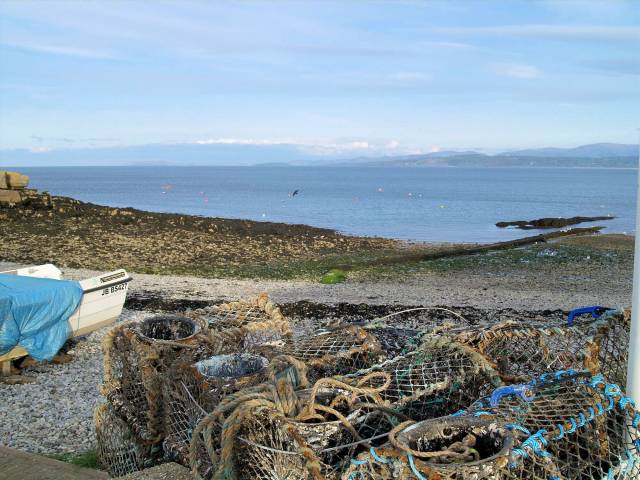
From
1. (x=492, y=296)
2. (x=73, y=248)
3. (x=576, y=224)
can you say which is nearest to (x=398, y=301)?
(x=492, y=296)

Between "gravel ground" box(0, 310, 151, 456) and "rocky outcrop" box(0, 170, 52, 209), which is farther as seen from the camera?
"rocky outcrop" box(0, 170, 52, 209)

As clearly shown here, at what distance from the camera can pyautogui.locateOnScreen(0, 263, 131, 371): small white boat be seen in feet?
29.4

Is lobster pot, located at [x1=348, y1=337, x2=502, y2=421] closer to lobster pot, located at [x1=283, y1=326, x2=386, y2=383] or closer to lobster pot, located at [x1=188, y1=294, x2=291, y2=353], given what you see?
lobster pot, located at [x1=283, y1=326, x2=386, y2=383]

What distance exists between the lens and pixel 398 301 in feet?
46.3

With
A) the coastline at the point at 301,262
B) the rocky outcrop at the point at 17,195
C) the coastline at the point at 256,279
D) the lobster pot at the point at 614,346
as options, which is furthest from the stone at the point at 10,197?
the lobster pot at the point at 614,346

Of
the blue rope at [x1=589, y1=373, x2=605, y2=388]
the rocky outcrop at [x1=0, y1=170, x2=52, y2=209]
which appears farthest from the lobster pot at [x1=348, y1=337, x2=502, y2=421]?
the rocky outcrop at [x1=0, y1=170, x2=52, y2=209]

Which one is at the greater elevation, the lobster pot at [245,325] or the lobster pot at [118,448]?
the lobster pot at [245,325]

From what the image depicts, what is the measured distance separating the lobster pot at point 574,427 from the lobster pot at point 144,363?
90.7 inches

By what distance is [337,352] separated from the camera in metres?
4.50

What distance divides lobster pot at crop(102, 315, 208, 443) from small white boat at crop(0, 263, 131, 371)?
158 inches

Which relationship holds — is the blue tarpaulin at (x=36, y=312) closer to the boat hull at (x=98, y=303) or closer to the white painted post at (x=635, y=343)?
the boat hull at (x=98, y=303)

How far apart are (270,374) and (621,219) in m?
47.2

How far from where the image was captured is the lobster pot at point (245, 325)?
5.14 m

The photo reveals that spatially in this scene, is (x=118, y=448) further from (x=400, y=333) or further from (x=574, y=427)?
(x=574, y=427)
